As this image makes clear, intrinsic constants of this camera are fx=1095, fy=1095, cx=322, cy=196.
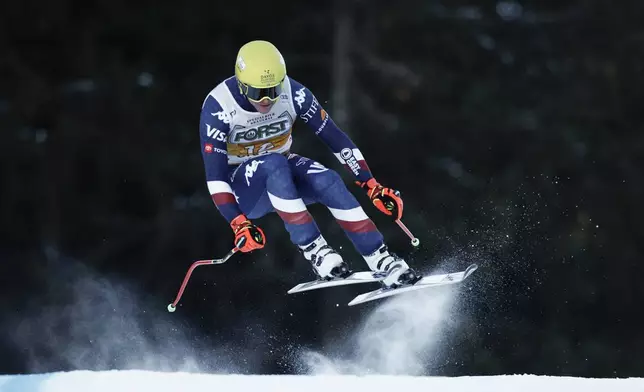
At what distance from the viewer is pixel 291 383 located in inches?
248

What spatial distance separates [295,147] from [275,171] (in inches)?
91.0

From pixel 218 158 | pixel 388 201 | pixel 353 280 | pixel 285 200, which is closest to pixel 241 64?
pixel 218 158

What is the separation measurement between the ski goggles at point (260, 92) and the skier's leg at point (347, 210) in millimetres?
378

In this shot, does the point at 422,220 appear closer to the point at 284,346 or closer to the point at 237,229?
the point at 284,346

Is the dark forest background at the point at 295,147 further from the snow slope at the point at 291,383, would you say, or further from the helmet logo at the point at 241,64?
the helmet logo at the point at 241,64

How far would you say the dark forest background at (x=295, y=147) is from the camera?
741 cm

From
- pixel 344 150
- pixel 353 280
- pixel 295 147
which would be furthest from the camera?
pixel 295 147

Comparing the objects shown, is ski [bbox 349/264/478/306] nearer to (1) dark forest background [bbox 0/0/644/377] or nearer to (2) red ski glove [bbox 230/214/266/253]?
(2) red ski glove [bbox 230/214/266/253]

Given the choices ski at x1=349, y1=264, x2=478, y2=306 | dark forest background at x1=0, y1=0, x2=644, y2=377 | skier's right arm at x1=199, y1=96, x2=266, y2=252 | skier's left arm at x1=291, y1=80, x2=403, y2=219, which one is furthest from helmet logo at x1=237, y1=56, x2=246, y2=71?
dark forest background at x1=0, y1=0, x2=644, y2=377

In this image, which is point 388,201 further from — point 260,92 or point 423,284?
point 260,92

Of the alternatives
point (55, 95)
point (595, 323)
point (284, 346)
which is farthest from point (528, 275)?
point (55, 95)

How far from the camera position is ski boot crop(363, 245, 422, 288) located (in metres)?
5.16

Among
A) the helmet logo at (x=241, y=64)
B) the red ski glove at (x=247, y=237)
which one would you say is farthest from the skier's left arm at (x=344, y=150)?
the red ski glove at (x=247, y=237)

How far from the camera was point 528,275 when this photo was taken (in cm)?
766
